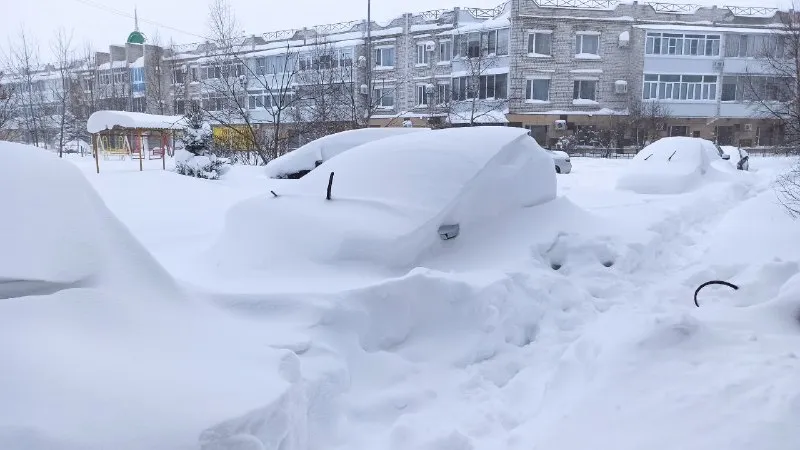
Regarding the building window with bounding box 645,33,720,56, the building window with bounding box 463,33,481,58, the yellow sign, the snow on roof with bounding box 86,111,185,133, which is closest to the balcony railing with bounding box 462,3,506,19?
the building window with bounding box 463,33,481,58

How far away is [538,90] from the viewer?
3638cm

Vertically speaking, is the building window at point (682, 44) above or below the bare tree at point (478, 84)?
above

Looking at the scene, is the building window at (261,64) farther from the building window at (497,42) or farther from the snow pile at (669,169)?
the snow pile at (669,169)

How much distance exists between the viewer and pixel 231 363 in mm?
2457

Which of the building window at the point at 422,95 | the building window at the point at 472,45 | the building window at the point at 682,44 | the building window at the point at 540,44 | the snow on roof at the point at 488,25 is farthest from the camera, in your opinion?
the building window at the point at 422,95

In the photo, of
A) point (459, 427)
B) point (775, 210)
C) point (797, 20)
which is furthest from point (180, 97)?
point (459, 427)

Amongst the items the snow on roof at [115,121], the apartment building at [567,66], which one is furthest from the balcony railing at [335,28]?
the snow on roof at [115,121]

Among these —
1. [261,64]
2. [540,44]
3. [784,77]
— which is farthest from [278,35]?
[784,77]

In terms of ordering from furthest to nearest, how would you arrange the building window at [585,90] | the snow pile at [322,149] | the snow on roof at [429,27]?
the snow on roof at [429,27]
the building window at [585,90]
the snow pile at [322,149]

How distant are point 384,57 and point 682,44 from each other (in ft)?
64.6

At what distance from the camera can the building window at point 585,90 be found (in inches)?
1459

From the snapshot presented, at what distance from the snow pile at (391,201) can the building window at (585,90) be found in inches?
1292

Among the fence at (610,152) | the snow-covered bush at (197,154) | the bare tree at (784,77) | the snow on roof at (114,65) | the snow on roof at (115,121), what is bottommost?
the fence at (610,152)

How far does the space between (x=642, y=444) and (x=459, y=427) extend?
3.15ft
